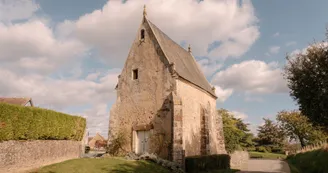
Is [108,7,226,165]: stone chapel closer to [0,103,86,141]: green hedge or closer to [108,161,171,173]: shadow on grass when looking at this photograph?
[108,161,171,173]: shadow on grass

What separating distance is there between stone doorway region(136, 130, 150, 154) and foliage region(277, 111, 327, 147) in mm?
36295

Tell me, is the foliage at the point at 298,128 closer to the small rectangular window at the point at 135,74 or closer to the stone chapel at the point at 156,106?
the stone chapel at the point at 156,106

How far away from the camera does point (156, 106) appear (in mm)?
17500

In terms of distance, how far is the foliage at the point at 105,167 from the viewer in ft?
40.0

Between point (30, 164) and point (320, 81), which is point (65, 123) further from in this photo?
point (320, 81)

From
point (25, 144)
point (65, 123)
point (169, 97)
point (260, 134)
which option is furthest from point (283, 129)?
point (25, 144)

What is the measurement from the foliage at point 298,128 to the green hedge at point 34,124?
41.1m

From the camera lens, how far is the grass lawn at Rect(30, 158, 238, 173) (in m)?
12.1

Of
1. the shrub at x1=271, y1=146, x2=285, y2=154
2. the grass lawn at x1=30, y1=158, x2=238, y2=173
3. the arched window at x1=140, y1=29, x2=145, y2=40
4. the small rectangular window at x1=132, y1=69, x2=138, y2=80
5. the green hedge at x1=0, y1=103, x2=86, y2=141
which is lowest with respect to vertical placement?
the shrub at x1=271, y1=146, x2=285, y2=154

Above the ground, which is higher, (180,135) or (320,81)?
(320,81)

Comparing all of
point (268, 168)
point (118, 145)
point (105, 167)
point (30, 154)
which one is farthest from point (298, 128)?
point (30, 154)

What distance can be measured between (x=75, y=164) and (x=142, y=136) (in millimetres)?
5847

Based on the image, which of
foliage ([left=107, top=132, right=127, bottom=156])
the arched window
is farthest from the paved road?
the arched window

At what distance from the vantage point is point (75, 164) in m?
13.0
